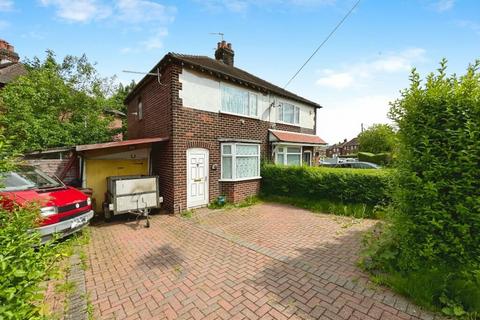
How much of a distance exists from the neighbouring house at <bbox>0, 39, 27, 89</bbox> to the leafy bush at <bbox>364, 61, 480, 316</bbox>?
1024 inches

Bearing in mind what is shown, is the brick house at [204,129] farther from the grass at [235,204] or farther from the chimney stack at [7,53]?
the chimney stack at [7,53]

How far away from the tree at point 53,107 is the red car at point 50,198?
6149 mm

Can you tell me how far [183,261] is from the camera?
185 inches

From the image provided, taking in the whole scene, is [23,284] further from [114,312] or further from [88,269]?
[88,269]

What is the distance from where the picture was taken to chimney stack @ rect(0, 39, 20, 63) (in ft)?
67.4

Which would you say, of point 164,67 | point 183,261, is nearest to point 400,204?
point 183,261

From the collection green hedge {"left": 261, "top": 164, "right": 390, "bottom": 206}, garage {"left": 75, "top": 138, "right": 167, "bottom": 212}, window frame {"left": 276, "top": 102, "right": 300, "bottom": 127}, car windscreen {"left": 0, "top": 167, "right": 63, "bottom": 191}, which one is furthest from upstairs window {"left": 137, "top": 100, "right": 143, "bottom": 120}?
window frame {"left": 276, "top": 102, "right": 300, "bottom": 127}

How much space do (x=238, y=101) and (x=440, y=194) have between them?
8.44 m

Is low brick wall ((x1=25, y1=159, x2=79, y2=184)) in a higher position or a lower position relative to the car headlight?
higher

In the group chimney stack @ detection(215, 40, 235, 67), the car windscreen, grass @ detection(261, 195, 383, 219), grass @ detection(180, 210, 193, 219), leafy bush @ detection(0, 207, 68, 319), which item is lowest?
grass @ detection(180, 210, 193, 219)

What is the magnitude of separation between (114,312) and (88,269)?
1.70 meters

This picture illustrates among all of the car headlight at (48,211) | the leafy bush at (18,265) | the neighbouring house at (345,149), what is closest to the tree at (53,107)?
the car headlight at (48,211)

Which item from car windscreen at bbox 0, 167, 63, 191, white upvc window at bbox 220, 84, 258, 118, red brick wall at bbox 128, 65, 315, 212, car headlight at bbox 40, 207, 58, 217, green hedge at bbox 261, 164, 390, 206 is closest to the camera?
car headlight at bbox 40, 207, 58, 217

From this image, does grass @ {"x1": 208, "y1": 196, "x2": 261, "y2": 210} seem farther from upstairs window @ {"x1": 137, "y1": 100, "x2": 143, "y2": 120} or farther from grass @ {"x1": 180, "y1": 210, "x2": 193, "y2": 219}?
upstairs window @ {"x1": 137, "y1": 100, "x2": 143, "y2": 120}
